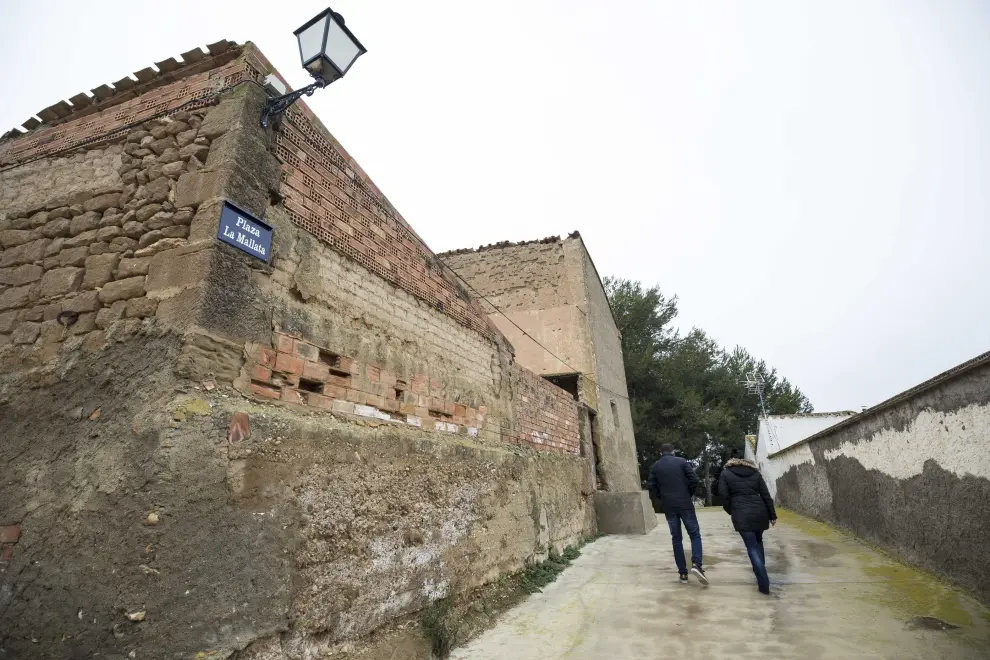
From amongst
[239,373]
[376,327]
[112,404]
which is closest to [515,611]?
[376,327]

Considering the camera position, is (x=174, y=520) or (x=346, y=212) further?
(x=346, y=212)

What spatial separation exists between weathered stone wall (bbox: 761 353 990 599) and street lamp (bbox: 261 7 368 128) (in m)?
4.94

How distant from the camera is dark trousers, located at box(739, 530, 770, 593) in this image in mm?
4484

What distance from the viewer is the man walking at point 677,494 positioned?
17.0 feet

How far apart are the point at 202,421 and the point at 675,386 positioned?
22.3 meters

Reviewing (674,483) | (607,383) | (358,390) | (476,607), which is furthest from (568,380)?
(358,390)

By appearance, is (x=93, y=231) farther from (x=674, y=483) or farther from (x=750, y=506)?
(x=750, y=506)

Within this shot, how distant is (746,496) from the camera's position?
4.86 metres

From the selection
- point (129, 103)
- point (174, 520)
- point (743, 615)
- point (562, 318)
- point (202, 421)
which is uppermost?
point (562, 318)

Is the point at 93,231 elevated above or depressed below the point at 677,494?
above

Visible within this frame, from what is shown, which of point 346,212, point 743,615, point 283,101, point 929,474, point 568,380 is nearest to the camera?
point 283,101

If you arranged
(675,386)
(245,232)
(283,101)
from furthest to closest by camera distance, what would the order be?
1. (675,386)
2. (283,101)
3. (245,232)

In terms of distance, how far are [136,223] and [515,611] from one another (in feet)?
14.1

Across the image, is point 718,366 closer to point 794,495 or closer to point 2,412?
point 794,495
